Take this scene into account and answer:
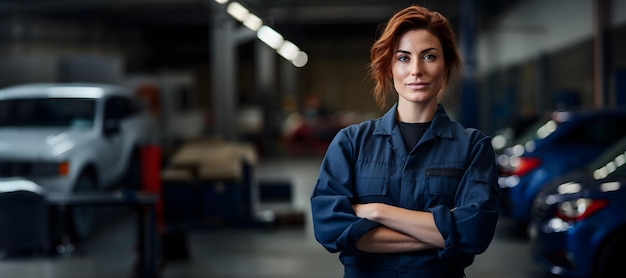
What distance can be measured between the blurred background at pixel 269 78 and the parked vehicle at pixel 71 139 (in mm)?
656

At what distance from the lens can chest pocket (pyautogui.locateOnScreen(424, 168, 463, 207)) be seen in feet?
9.49

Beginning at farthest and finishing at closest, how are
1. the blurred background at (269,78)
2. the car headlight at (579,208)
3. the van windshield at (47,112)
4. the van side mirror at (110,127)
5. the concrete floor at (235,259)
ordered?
the van side mirror at (110,127), the van windshield at (47,112), the blurred background at (269,78), the concrete floor at (235,259), the car headlight at (579,208)

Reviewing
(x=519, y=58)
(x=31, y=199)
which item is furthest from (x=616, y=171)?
(x=519, y=58)

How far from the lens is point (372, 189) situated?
293cm

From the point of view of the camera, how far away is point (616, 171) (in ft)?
26.3

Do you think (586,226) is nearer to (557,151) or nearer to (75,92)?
(557,151)

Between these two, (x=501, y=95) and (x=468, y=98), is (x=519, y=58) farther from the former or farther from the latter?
(x=468, y=98)

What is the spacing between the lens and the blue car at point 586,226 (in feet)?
24.3

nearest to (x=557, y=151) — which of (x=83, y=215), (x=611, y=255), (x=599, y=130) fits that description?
(x=599, y=130)

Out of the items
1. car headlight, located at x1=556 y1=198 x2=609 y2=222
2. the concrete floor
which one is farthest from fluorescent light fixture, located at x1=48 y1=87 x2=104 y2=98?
car headlight, located at x1=556 y1=198 x2=609 y2=222

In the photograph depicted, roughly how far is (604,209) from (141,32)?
126ft

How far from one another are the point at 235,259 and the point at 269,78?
2265 cm

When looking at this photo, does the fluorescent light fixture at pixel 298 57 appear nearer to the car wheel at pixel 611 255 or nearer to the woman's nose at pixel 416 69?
the car wheel at pixel 611 255

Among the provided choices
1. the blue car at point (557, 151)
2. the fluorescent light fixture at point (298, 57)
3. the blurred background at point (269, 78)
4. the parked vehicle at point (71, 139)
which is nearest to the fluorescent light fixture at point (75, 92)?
the parked vehicle at point (71, 139)
